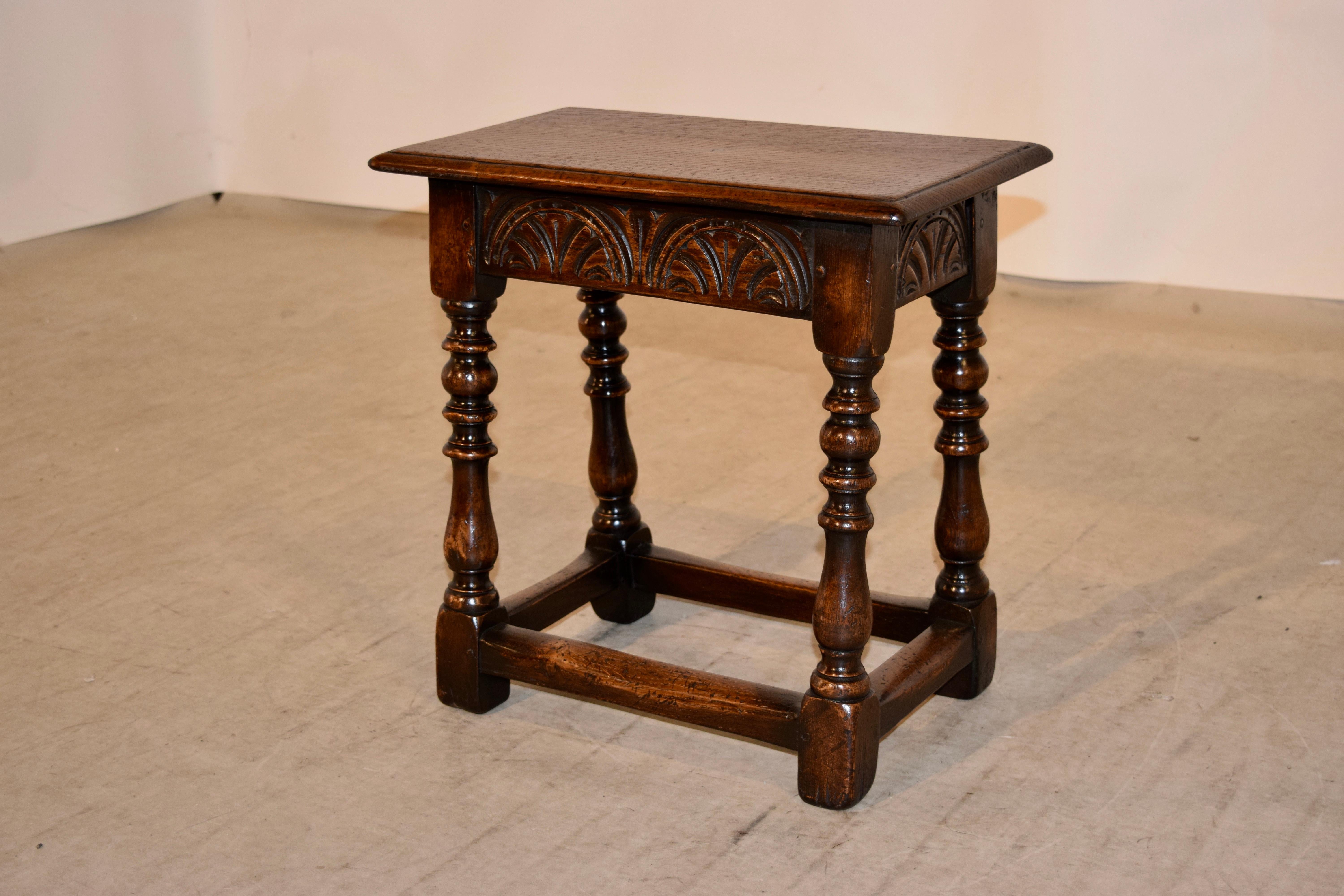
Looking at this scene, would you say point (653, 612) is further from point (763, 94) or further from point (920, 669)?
point (763, 94)

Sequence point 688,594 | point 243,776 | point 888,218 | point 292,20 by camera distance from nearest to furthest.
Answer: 1. point 888,218
2. point 243,776
3. point 688,594
4. point 292,20

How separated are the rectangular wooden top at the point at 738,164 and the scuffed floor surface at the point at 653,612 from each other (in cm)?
86

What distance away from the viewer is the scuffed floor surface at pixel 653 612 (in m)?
2.06

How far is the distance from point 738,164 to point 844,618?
64cm

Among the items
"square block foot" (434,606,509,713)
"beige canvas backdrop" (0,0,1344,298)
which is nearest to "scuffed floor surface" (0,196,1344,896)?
"square block foot" (434,606,509,713)

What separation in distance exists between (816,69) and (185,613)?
3.44 m

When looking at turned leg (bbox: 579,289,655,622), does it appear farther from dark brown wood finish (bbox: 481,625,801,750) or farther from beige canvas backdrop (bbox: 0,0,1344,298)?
beige canvas backdrop (bbox: 0,0,1344,298)

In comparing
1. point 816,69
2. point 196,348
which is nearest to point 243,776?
point 196,348

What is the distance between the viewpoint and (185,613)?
2814 mm

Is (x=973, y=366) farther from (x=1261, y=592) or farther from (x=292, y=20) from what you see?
(x=292, y=20)

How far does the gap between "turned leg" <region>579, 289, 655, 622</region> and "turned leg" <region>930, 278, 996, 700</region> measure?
0.56 metres

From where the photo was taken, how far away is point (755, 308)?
1.99m

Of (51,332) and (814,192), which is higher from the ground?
(814,192)

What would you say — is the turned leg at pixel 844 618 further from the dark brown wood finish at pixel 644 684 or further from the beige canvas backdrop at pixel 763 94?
the beige canvas backdrop at pixel 763 94
